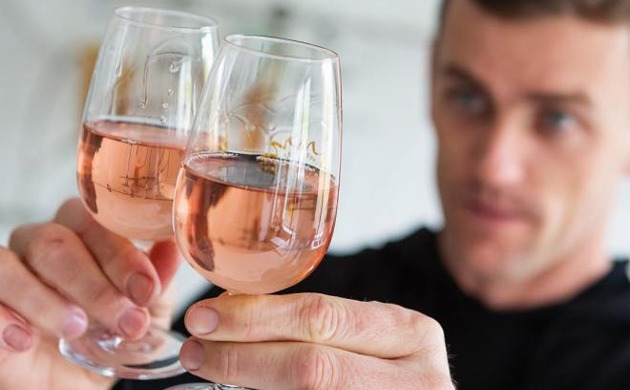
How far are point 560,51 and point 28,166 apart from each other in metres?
2.51

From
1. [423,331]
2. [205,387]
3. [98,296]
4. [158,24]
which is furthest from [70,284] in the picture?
[423,331]

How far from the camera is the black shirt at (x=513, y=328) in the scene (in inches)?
68.9

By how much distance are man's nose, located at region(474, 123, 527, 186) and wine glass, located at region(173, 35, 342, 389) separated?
933 millimetres

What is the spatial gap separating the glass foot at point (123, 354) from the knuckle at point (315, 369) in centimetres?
30

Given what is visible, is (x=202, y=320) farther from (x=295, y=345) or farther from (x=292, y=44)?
(x=292, y=44)

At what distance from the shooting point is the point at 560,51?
1.68 m

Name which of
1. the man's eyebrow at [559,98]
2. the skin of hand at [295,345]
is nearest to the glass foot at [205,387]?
the skin of hand at [295,345]

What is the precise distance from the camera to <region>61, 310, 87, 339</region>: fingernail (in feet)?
3.51

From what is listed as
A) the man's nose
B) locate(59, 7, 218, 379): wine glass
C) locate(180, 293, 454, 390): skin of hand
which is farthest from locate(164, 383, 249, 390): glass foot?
the man's nose

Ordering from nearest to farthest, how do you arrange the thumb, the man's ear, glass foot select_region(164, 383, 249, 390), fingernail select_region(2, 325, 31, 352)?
glass foot select_region(164, 383, 249, 390) → fingernail select_region(2, 325, 31, 352) → the thumb → the man's ear

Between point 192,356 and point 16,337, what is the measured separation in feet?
1.09

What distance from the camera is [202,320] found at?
0.81 meters

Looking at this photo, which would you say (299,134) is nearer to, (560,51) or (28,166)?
(560,51)

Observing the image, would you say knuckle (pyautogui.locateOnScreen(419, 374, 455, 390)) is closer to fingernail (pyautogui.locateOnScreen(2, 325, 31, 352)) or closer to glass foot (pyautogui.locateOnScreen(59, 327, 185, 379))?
glass foot (pyautogui.locateOnScreen(59, 327, 185, 379))
